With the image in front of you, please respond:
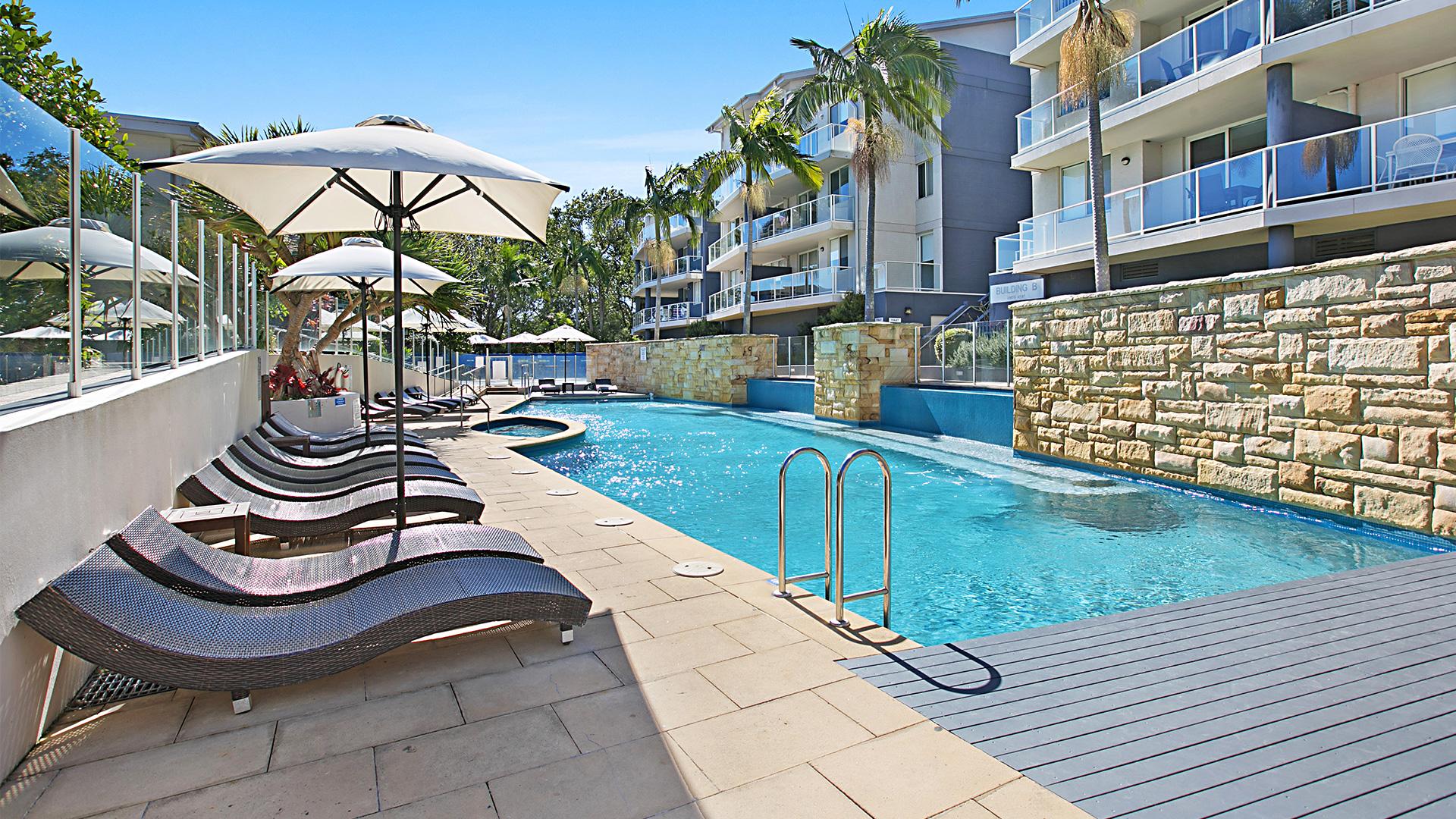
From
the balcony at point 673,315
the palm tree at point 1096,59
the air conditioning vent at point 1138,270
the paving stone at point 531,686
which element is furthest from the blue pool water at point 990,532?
the balcony at point 673,315

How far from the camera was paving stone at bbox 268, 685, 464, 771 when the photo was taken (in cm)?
265

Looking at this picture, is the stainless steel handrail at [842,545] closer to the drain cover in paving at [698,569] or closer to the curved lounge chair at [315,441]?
the drain cover in paving at [698,569]

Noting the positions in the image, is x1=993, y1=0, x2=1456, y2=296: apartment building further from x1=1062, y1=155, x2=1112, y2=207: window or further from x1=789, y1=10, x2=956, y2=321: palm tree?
x1=789, y1=10, x2=956, y2=321: palm tree

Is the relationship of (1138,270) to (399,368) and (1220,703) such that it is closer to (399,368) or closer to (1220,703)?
(1220,703)

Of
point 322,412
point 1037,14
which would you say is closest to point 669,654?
point 322,412

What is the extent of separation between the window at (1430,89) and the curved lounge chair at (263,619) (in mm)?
15355

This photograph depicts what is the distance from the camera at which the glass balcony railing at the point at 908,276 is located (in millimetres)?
23828

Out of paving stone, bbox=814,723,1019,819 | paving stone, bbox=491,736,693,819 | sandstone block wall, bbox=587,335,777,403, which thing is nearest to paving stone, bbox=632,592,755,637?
paving stone, bbox=491,736,693,819

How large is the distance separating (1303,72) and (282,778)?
1685 centimetres

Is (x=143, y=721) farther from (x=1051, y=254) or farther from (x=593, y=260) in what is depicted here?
(x=593, y=260)

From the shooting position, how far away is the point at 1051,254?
56.1 ft

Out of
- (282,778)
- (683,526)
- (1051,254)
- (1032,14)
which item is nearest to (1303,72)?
(1051,254)

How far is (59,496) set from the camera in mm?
2803

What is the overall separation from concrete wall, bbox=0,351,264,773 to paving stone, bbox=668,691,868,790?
217 cm
